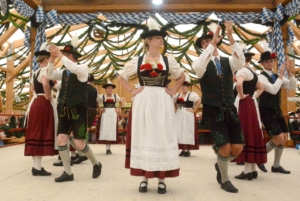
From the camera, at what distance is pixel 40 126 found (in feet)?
11.3

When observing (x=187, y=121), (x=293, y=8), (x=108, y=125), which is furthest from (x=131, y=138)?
(x=293, y=8)

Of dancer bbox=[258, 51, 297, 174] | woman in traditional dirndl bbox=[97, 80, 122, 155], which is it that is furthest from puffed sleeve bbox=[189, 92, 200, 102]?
dancer bbox=[258, 51, 297, 174]

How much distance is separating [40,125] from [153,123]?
4.75 ft

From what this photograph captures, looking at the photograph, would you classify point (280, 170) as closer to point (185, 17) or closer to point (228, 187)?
point (228, 187)

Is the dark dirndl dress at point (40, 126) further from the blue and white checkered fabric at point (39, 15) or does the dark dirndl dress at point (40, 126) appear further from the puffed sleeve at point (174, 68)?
the blue and white checkered fabric at point (39, 15)

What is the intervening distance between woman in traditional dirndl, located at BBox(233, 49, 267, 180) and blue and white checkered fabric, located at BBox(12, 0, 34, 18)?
390 cm

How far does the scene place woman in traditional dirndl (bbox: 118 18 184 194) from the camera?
2.58 m

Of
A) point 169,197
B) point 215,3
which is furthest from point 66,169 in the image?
point 215,3

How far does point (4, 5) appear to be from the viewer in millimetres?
4539

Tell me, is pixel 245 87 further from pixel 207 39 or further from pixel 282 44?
pixel 282 44

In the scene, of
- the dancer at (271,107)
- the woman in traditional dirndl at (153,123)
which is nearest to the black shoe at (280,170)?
the dancer at (271,107)

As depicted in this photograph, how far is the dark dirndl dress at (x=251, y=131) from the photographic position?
3225 millimetres

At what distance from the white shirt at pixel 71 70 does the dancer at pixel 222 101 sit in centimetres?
106

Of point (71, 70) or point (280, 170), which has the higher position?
point (71, 70)
